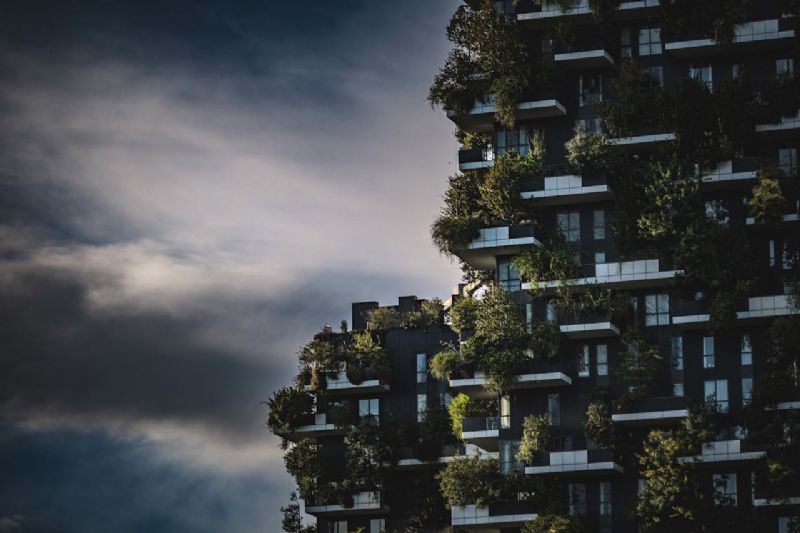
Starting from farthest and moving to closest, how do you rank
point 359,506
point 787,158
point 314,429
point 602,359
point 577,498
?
1. point 314,429
2. point 359,506
3. point 602,359
4. point 787,158
5. point 577,498

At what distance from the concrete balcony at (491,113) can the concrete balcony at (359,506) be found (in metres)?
24.3

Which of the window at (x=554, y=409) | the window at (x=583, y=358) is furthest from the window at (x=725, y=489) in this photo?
the window at (x=583, y=358)

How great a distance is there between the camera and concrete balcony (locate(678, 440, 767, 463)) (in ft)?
426

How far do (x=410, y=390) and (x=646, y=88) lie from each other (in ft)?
95.8

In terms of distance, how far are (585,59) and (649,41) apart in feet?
12.5

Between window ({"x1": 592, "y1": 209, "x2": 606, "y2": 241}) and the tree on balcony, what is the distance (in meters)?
7.01

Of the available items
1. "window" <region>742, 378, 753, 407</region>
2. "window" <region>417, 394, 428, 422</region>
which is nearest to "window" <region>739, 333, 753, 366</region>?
"window" <region>742, 378, 753, 407</region>

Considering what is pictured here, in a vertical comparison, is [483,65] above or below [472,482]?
above

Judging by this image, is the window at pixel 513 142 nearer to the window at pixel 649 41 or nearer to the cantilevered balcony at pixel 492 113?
the cantilevered balcony at pixel 492 113

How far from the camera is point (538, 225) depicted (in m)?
139

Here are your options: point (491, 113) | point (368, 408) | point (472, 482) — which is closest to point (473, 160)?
point (491, 113)

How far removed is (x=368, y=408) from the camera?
516 feet

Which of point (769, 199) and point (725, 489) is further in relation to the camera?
point (769, 199)

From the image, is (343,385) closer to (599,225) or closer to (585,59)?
(599,225)
